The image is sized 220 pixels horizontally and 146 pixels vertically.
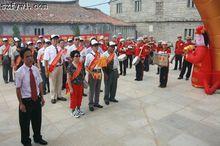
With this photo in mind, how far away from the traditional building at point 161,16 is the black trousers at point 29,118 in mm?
20129

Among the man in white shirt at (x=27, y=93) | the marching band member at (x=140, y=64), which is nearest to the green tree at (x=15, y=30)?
the marching band member at (x=140, y=64)

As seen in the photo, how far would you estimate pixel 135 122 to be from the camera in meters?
6.04

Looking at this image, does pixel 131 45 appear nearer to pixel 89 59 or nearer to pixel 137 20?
pixel 89 59

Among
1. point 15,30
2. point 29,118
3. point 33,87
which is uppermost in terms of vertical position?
point 15,30

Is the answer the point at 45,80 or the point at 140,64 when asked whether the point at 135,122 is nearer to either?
the point at 45,80

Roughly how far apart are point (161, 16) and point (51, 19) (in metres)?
11.1

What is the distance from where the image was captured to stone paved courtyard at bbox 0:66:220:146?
5137mm

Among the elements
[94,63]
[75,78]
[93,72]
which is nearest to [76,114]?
[75,78]

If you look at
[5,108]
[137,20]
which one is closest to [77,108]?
[5,108]

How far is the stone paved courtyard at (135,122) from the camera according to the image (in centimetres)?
514

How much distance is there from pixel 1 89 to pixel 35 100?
5.55 m

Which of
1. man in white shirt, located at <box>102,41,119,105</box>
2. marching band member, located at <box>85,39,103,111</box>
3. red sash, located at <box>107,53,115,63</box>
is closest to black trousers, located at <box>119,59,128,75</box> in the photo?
man in white shirt, located at <box>102,41,119,105</box>

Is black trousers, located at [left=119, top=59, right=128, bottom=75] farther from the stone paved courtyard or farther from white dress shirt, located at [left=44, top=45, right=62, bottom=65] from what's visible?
white dress shirt, located at [left=44, top=45, right=62, bottom=65]

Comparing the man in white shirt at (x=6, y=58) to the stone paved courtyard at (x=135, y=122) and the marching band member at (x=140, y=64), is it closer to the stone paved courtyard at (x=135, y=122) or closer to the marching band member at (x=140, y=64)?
the stone paved courtyard at (x=135, y=122)
